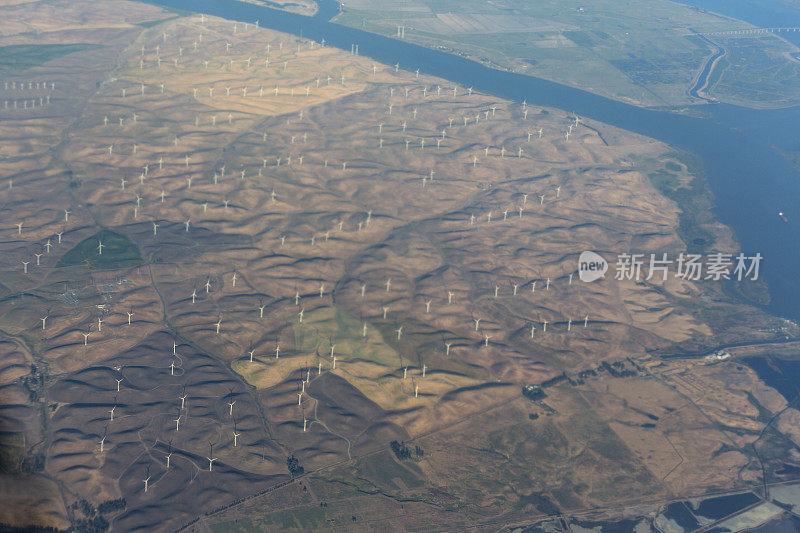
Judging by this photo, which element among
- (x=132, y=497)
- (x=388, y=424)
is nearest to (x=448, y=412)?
(x=388, y=424)

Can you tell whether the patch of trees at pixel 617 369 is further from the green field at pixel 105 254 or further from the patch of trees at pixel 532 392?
the green field at pixel 105 254

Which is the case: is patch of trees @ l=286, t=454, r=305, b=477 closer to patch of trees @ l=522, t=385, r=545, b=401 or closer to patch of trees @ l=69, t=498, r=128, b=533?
patch of trees @ l=69, t=498, r=128, b=533

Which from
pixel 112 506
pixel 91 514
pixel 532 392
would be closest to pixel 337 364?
pixel 532 392

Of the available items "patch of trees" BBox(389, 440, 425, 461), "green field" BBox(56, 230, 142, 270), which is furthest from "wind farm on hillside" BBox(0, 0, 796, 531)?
"green field" BBox(56, 230, 142, 270)

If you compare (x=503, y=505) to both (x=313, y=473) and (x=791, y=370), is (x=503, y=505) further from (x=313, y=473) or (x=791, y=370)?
(x=791, y=370)

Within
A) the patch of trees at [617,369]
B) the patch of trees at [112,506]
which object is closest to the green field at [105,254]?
the patch of trees at [112,506]

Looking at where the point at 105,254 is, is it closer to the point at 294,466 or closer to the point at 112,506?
the point at 112,506
